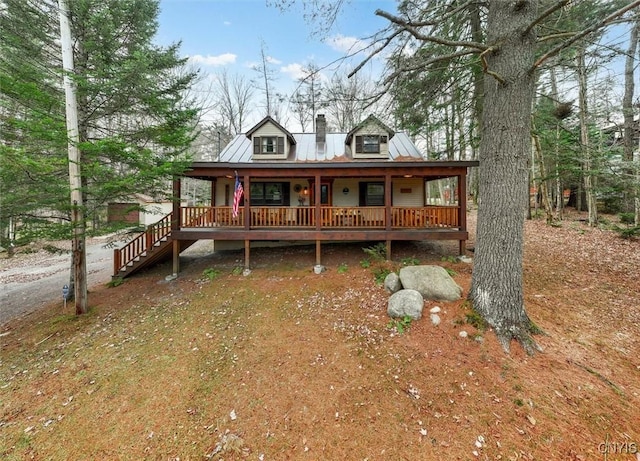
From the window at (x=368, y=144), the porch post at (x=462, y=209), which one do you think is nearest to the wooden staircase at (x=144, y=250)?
the window at (x=368, y=144)

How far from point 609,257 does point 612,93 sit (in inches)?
432

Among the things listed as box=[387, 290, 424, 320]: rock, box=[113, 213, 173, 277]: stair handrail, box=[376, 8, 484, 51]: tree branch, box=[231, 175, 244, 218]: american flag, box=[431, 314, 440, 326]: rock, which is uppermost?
box=[376, 8, 484, 51]: tree branch

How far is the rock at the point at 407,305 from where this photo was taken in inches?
209

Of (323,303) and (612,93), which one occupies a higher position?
(612,93)

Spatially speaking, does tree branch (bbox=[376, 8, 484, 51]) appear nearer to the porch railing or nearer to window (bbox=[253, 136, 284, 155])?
the porch railing

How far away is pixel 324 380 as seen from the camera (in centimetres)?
417

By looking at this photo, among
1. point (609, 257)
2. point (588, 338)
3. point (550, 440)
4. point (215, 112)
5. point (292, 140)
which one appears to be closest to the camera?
point (550, 440)

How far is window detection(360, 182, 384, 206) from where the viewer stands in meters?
11.6

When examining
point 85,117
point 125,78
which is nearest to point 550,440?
point 125,78

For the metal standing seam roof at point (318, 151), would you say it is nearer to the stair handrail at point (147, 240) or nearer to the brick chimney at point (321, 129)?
the brick chimney at point (321, 129)

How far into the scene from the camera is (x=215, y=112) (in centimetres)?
2400

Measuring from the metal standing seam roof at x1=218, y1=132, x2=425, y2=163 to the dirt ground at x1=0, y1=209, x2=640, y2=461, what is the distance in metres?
6.07

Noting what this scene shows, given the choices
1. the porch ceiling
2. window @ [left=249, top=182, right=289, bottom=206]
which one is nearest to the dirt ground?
the porch ceiling

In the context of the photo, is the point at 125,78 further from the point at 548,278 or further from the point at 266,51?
the point at 266,51
